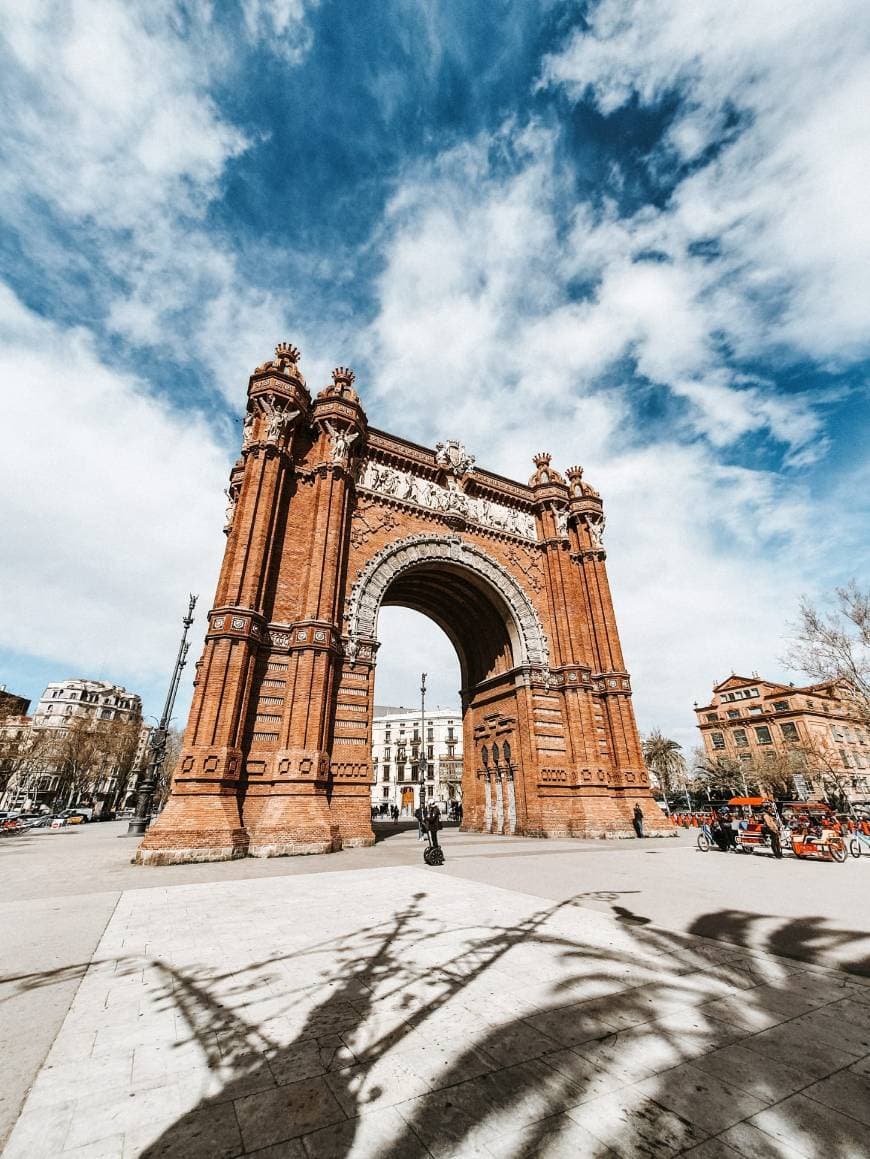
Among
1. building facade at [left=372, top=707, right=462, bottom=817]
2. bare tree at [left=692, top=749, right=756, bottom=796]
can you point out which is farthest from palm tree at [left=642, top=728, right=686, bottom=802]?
building facade at [left=372, top=707, right=462, bottom=817]

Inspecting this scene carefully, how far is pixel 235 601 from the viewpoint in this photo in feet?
49.4

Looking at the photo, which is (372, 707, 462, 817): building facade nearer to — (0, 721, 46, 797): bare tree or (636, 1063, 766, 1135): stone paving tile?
(0, 721, 46, 797): bare tree

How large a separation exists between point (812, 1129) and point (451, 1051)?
2040mm

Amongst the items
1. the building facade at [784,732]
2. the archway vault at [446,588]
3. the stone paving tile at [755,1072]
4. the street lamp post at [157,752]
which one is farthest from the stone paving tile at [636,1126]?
the building facade at [784,732]

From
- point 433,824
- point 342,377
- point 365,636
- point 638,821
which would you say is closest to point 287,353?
point 342,377

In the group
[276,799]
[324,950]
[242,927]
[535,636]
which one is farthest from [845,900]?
[535,636]

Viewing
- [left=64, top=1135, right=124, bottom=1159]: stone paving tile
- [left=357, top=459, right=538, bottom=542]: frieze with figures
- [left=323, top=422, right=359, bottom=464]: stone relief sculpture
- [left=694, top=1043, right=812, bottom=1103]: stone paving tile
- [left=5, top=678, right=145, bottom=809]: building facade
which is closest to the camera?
[left=64, top=1135, right=124, bottom=1159]: stone paving tile

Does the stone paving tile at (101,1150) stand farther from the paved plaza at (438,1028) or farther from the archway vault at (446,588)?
the archway vault at (446,588)

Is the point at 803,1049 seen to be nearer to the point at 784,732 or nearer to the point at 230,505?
the point at 230,505

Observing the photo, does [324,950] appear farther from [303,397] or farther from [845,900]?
[303,397]

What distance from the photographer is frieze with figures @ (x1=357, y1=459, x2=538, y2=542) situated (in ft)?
68.7

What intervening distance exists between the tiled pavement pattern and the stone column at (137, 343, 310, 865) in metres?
7.20

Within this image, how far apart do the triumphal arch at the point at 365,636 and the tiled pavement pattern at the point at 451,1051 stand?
841 centimetres

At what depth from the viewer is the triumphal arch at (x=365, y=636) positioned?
13930 mm
